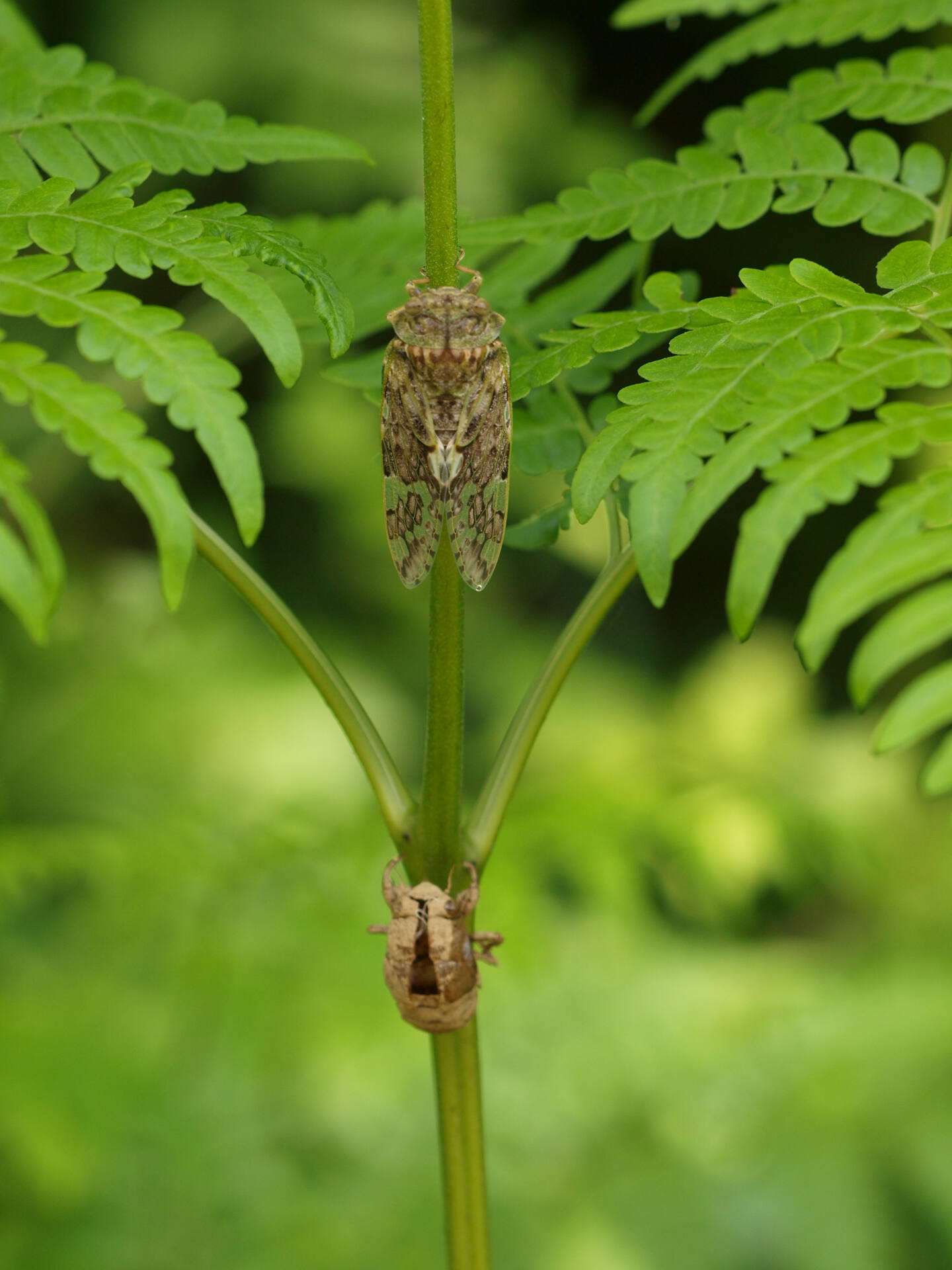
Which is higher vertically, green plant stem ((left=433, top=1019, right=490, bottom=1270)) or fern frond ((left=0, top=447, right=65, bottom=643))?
fern frond ((left=0, top=447, right=65, bottom=643))

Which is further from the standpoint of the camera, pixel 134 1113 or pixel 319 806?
pixel 319 806

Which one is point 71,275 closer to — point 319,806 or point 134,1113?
point 134,1113

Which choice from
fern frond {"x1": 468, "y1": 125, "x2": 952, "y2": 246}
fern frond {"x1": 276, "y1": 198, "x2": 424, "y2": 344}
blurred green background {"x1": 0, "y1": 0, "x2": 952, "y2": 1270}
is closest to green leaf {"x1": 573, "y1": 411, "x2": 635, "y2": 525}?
fern frond {"x1": 468, "y1": 125, "x2": 952, "y2": 246}

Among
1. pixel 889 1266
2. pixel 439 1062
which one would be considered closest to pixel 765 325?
pixel 439 1062

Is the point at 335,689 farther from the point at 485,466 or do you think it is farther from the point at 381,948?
the point at 381,948

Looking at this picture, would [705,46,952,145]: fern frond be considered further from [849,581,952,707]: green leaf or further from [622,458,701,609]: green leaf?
[849,581,952,707]: green leaf

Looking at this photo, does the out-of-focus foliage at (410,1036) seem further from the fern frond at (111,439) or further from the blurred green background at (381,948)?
the fern frond at (111,439)
